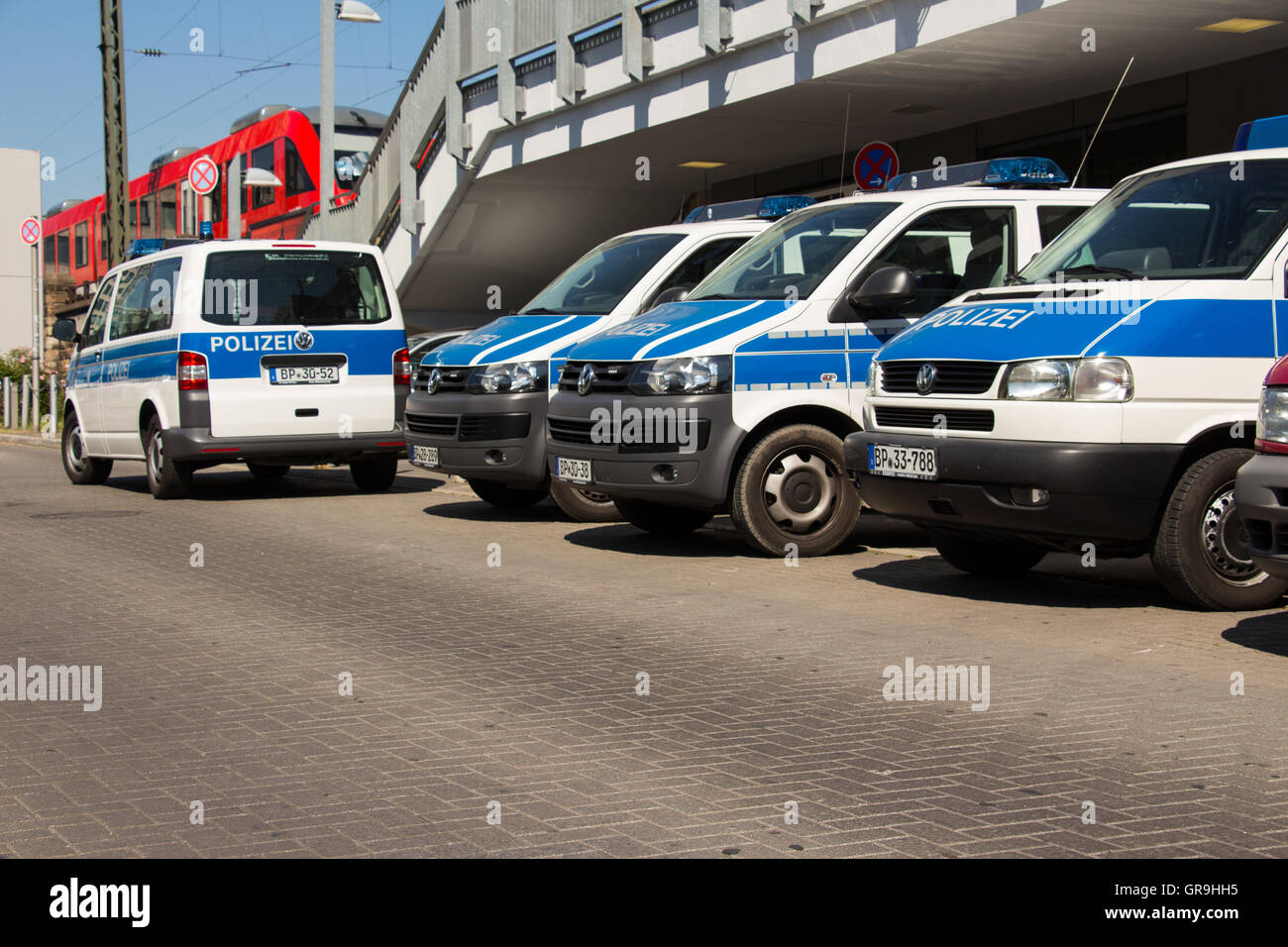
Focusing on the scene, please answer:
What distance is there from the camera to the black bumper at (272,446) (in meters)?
13.6

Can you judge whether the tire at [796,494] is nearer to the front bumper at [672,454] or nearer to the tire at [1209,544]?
the front bumper at [672,454]

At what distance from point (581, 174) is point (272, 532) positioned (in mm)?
14594

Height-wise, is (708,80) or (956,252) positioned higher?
(708,80)

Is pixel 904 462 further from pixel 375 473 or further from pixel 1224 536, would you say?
pixel 375 473

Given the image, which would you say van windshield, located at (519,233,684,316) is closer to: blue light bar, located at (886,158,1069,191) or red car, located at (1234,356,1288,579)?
blue light bar, located at (886,158,1069,191)

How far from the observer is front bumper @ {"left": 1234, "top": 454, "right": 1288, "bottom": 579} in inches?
249

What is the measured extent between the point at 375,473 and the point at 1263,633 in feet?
31.1

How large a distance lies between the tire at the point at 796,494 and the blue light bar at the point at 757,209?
2.72 metres

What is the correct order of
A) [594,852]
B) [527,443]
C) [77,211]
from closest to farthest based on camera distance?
[594,852] < [527,443] < [77,211]

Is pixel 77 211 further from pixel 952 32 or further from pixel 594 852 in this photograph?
pixel 594 852

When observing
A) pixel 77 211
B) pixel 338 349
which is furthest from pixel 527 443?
pixel 77 211

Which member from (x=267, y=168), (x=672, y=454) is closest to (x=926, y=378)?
(x=672, y=454)

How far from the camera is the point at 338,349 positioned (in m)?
13.9
